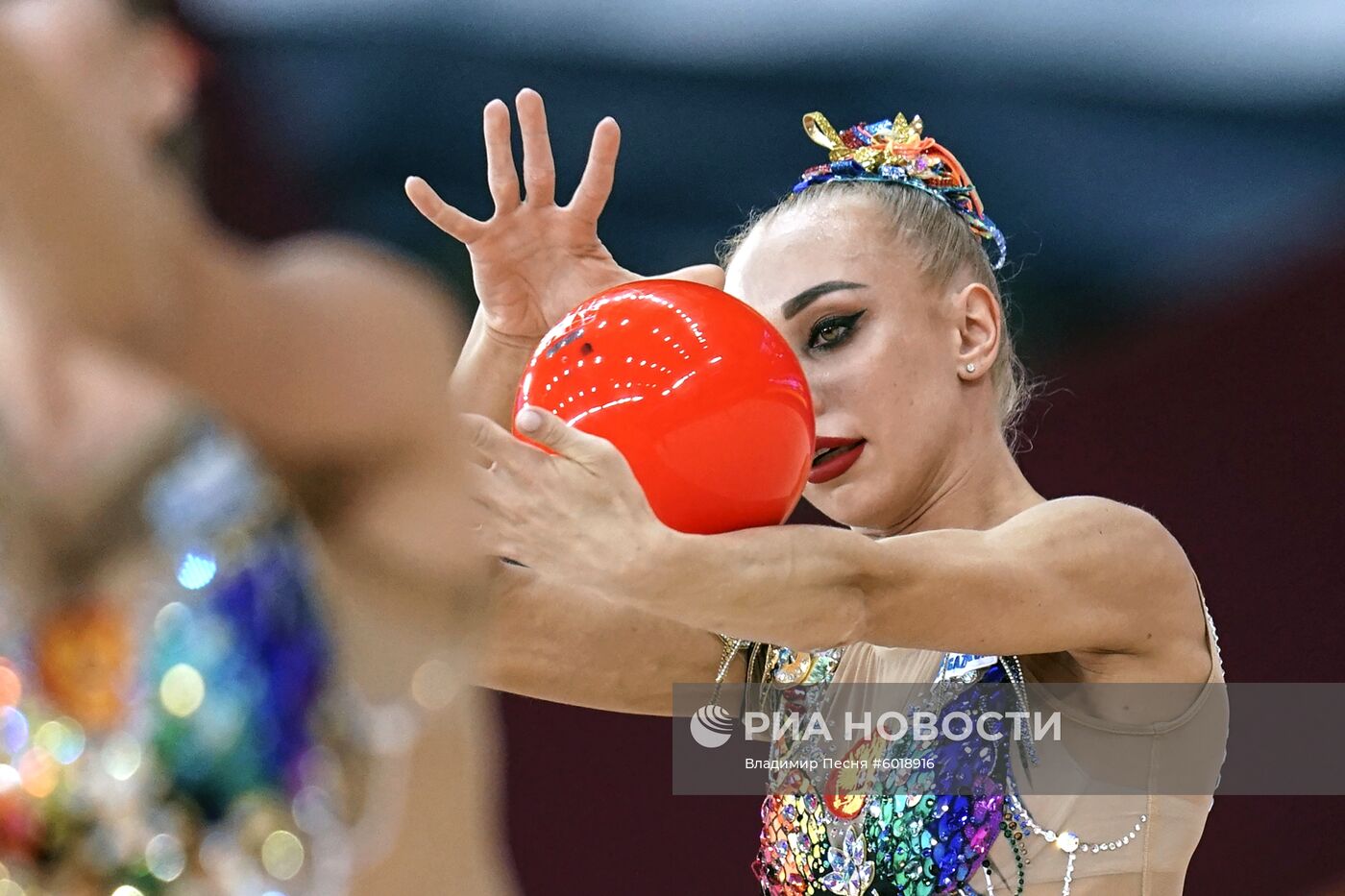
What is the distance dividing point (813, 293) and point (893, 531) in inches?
11.4

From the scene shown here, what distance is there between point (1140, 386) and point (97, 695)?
8.37 feet

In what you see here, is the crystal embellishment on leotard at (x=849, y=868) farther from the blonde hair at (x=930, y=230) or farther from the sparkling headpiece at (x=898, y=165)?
the sparkling headpiece at (x=898, y=165)

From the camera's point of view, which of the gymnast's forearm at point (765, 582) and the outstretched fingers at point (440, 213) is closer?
the gymnast's forearm at point (765, 582)

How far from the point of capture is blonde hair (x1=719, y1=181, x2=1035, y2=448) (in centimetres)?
160

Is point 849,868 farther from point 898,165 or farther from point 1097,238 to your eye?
point 1097,238

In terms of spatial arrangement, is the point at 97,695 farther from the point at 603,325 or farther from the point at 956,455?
the point at 956,455

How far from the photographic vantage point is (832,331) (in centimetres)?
155

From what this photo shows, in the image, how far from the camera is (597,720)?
2.79 metres

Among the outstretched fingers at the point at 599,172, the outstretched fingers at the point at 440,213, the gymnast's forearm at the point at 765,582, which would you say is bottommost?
the gymnast's forearm at the point at 765,582

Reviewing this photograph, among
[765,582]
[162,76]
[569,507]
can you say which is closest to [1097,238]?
[765,582]

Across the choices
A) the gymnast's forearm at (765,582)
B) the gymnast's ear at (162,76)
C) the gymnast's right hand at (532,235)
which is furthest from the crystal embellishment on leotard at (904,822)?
the gymnast's ear at (162,76)

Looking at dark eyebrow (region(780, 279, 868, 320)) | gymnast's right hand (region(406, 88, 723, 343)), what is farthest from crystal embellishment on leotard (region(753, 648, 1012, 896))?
gymnast's right hand (region(406, 88, 723, 343))

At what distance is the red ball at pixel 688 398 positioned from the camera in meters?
1.09

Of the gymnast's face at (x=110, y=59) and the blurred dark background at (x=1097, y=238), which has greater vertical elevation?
the blurred dark background at (x=1097, y=238)
